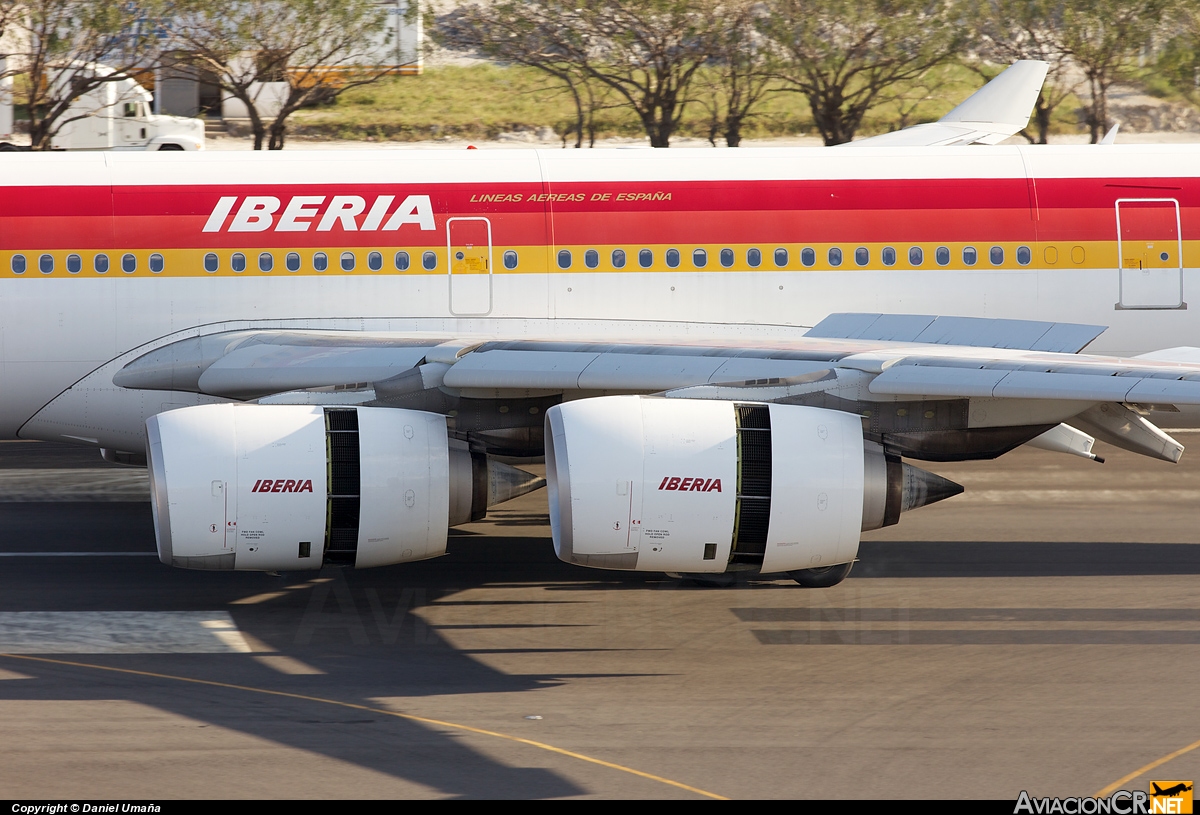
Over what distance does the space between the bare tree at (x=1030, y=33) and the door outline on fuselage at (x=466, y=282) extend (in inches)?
1240

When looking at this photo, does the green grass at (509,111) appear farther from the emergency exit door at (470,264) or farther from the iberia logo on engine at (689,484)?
the iberia logo on engine at (689,484)

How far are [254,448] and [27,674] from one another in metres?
2.90

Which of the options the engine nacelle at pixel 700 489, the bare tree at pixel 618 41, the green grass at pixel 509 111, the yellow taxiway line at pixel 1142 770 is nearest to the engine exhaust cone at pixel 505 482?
the engine nacelle at pixel 700 489

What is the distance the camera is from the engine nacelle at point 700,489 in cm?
1210

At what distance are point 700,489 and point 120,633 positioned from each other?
241 inches

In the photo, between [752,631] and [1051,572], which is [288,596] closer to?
[752,631]

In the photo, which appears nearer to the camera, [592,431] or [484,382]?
[592,431]

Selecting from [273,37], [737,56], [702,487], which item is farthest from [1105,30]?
[702,487]

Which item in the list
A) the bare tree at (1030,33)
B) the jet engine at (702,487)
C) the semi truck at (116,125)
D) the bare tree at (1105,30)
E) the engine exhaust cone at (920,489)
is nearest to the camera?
the jet engine at (702,487)

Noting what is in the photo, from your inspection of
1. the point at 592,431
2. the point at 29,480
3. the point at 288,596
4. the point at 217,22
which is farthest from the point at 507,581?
the point at 217,22

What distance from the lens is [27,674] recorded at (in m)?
11.9

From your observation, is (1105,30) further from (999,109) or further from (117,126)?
(117,126)

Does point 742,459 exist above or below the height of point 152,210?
below


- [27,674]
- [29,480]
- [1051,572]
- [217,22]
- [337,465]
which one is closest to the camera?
[27,674]
